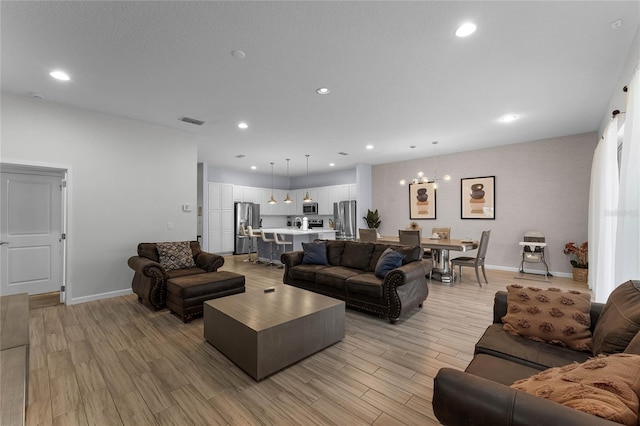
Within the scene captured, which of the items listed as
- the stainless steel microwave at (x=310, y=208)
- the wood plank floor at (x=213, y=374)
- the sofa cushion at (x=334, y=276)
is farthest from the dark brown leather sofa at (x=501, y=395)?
the stainless steel microwave at (x=310, y=208)

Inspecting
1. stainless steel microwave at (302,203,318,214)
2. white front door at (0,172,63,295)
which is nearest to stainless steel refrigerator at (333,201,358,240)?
stainless steel microwave at (302,203,318,214)

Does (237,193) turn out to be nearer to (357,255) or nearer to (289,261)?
(289,261)

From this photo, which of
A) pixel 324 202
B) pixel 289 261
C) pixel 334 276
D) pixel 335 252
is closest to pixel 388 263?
pixel 334 276

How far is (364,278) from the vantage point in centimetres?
374

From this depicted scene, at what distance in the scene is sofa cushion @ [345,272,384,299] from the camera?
11.4ft

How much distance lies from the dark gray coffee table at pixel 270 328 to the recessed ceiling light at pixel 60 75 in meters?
3.08

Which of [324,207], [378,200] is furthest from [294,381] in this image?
[324,207]

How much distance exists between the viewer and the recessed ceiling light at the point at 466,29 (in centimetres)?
237

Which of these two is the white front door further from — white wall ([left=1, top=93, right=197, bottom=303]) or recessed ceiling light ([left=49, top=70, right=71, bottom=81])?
recessed ceiling light ([left=49, top=70, right=71, bottom=81])

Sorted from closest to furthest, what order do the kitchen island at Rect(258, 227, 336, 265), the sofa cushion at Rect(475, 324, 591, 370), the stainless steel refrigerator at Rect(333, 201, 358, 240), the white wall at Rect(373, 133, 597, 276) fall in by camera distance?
the sofa cushion at Rect(475, 324, 591, 370)
the white wall at Rect(373, 133, 597, 276)
the kitchen island at Rect(258, 227, 336, 265)
the stainless steel refrigerator at Rect(333, 201, 358, 240)

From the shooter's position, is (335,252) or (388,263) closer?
(388,263)

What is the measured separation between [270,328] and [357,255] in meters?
2.37

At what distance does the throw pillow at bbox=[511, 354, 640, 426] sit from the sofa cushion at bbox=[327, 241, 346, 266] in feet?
11.7

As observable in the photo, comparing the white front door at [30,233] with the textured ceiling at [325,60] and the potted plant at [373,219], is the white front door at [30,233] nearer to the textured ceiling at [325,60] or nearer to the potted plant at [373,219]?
the textured ceiling at [325,60]
